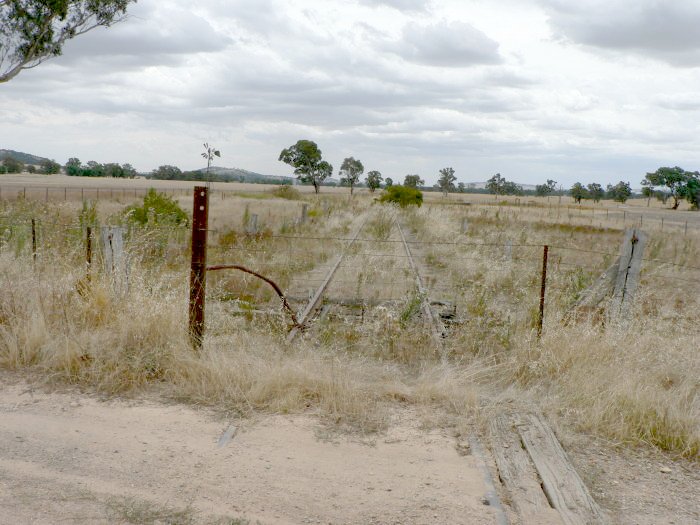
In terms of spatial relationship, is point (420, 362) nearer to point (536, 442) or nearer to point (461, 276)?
point (536, 442)

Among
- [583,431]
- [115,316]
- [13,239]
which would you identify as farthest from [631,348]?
[13,239]

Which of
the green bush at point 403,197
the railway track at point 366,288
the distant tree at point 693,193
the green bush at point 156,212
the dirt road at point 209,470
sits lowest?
the dirt road at point 209,470

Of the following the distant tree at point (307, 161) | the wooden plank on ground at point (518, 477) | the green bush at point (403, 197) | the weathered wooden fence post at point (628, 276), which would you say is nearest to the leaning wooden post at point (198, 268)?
the wooden plank on ground at point (518, 477)

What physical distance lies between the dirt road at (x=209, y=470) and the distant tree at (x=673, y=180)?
4397 inches

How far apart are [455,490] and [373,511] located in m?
0.65

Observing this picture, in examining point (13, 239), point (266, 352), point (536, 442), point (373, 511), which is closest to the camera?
point (373, 511)

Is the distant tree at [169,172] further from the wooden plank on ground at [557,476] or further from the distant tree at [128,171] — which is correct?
the wooden plank on ground at [557,476]

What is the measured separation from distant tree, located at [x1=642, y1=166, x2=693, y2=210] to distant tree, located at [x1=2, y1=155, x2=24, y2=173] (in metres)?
113

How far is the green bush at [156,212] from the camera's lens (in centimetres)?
1797

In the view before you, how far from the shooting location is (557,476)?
4.84m

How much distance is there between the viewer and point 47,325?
23.2 ft

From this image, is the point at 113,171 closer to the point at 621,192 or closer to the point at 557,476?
the point at 621,192

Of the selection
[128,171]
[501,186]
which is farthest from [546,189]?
[128,171]

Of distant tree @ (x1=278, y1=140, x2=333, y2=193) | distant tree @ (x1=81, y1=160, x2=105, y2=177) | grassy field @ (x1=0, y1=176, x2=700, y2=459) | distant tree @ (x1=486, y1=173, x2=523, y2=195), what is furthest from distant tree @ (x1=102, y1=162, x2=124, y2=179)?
grassy field @ (x1=0, y1=176, x2=700, y2=459)
